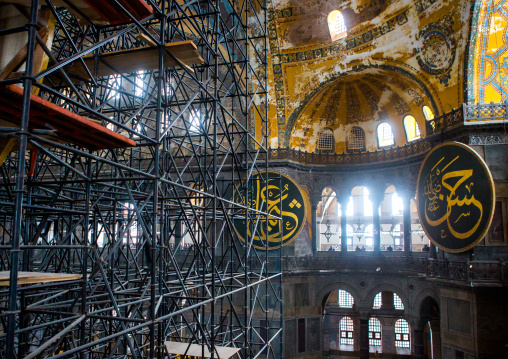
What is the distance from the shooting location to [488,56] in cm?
1237

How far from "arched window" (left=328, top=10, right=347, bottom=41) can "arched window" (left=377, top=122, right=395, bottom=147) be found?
399cm

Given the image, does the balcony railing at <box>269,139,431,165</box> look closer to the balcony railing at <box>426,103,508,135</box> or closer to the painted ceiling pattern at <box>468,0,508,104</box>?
the balcony railing at <box>426,103,508,135</box>

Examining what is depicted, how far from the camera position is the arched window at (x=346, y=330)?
2294 cm

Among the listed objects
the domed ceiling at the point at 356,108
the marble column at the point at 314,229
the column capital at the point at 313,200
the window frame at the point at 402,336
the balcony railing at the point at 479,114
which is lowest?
the window frame at the point at 402,336

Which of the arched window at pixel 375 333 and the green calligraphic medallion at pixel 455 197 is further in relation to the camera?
the arched window at pixel 375 333

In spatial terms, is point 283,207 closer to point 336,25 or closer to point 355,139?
point 355,139

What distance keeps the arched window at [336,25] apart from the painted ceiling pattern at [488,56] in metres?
4.74

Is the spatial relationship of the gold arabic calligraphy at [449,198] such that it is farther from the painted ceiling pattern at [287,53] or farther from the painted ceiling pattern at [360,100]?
the painted ceiling pattern at [287,53]

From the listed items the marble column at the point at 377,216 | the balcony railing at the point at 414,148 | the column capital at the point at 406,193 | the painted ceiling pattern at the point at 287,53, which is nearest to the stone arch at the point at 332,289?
the marble column at the point at 377,216

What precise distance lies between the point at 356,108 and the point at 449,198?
6.32 meters

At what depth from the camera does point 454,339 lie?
12.2 m

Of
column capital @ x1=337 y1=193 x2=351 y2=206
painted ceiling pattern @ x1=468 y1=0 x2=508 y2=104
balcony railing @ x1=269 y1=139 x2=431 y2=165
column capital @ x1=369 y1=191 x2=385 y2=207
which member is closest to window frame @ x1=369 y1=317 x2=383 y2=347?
column capital @ x1=369 y1=191 x2=385 y2=207

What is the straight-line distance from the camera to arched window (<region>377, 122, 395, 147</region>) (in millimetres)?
17172

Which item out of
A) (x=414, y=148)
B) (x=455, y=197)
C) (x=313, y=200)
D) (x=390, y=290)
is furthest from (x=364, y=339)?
(x=414, y=148)
